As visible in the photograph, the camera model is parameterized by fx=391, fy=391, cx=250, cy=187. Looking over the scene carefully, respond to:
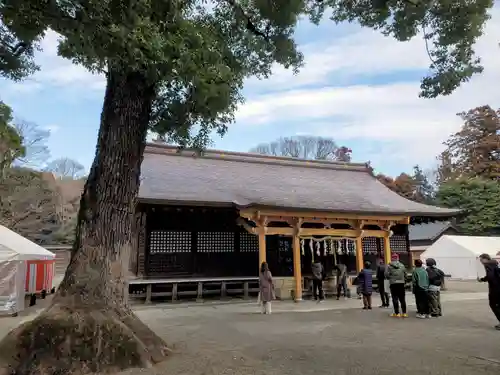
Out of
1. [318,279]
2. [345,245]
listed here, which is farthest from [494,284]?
[345,245]

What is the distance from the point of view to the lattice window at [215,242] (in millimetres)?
13812

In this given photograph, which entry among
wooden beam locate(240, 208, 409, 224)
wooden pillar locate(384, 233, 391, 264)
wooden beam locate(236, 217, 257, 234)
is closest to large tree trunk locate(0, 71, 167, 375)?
wooden beam locate(240, 208, 409, 224)

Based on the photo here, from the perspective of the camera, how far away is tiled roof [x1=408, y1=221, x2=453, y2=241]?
32.3 metres

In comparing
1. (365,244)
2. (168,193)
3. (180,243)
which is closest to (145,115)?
(168,193)

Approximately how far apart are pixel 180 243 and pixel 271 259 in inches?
143

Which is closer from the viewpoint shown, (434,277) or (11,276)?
(434,277)

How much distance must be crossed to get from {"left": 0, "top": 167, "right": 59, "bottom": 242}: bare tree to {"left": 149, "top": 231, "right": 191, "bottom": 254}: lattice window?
13.4 meters

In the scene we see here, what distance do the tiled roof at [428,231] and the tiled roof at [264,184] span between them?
14715mm

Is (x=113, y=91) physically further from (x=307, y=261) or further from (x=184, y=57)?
(x=307, y=261)

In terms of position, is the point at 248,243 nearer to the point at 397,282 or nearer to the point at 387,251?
the point at 387,251

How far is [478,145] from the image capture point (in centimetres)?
3428

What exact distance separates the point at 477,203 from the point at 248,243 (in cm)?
2336

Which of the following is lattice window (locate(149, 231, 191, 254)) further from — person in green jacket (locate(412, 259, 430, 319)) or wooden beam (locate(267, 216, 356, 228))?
person in green jacket (locate(412, 259, 430, 319))

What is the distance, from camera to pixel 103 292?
5480mm
